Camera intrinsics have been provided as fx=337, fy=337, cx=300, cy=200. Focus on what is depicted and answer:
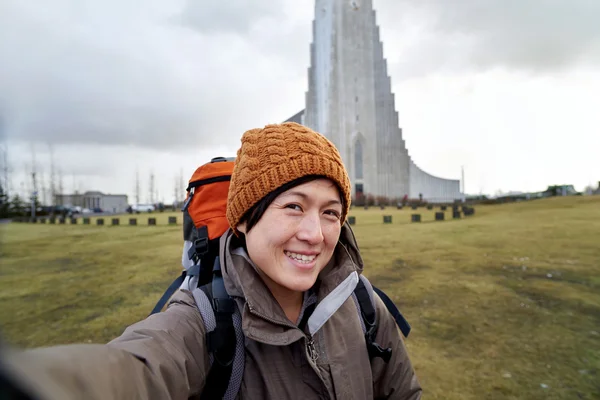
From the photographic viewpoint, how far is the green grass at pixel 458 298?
8.59ft

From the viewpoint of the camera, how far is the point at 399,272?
214 inches

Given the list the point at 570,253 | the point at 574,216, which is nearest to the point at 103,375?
the point at 570,253

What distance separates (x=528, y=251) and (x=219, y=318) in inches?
268

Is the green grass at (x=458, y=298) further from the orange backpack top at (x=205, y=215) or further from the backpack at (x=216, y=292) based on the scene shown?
the orange backpack top at (x=205, y=215)

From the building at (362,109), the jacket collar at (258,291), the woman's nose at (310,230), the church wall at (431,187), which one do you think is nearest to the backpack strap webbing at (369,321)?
the jacket collar at (258,291)

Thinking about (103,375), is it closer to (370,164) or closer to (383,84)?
(370,164)

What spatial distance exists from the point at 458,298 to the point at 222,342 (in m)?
3.83

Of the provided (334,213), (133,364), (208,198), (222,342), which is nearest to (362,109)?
(208,198)

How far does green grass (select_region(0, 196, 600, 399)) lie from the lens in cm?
262

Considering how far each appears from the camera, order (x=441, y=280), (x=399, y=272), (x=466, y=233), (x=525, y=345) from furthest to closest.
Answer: (x=466, y=233) → (x=399, y=272) → (x=441, y=280) → (x=525, y=345)

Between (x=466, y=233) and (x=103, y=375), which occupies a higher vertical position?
(x=103, y=375)

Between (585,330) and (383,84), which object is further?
(383,84)

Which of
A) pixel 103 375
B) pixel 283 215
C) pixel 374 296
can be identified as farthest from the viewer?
pixel 374 296

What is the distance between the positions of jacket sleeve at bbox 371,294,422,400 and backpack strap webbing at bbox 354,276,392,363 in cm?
5
